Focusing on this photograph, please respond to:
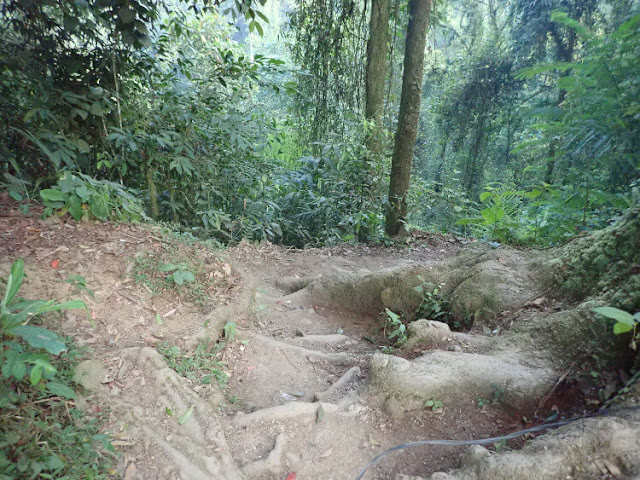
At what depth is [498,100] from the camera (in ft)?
35.3

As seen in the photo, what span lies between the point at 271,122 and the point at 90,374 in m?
5.07

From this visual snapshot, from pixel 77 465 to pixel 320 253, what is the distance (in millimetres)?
3981

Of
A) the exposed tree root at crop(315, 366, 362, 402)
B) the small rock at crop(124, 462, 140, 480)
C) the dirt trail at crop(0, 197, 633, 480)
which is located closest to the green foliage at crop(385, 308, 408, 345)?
the dirt trail at crop(0, 197, 633, 480)

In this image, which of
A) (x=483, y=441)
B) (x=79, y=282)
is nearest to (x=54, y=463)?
(x=79, y=282)

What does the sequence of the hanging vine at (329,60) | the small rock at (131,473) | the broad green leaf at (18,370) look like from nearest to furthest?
the broad green leaf at (18,370), the small rock at (131,473), the hanging vine at (329,60)

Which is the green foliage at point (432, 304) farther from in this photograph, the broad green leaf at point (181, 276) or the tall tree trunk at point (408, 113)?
the tall tree trunk at point (408, 113)

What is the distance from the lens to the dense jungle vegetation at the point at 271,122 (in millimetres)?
3486

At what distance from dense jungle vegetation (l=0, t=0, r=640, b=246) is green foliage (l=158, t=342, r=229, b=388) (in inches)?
54.6

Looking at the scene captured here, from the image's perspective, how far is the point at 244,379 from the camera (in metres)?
2.56

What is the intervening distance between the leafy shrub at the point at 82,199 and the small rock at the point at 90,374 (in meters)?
1.36

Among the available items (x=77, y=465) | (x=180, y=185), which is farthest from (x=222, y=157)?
(x=77, y=465)

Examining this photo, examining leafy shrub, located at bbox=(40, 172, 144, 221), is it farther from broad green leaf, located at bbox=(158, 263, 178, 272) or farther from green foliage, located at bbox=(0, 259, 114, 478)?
green foliage, located at bbox=(0, 259, 114, 478)

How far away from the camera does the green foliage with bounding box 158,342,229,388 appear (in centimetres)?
230

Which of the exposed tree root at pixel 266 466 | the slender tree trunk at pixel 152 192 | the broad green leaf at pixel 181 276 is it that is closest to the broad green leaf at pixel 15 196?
the broad green leaf at pixel 181 276
